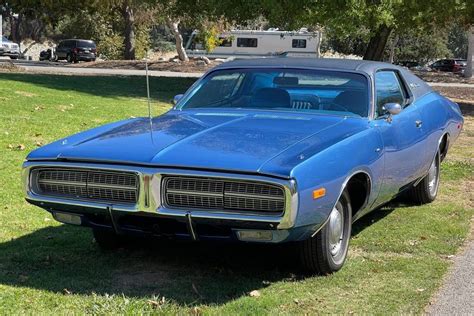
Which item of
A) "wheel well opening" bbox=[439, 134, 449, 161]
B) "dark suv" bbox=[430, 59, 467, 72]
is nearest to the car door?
"wheel well opening" bbox=[439, 134, 449, 161]

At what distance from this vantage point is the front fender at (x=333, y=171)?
4254mm

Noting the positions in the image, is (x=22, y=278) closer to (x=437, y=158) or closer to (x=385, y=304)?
(x=385, y=304)

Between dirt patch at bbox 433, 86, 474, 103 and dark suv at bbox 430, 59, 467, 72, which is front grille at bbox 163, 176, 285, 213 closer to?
dirt patch at bbox 433, 86, 474, 103

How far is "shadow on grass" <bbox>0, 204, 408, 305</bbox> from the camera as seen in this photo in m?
4.55

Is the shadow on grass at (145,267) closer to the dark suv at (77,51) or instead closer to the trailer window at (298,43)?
the dark suv at (77,51)

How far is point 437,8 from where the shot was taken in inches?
747

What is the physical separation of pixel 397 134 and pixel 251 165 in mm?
2049

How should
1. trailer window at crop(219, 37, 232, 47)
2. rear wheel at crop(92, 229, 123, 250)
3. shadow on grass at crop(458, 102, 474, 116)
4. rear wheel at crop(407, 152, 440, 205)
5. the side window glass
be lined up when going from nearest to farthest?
rear wheel at crop(92, 229, 123, 250)
the side window glass
rear wheel at crop(407, 152, 440, 205)
shadow on grass at crop(458, 102, 474, 116)
trailer window at crop(219, 37, 232, 47)

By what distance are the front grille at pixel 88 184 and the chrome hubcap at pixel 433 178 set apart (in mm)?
3878

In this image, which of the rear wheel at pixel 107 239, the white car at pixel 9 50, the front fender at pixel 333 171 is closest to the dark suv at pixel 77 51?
the white car at pixel 9 50

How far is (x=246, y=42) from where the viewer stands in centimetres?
5306

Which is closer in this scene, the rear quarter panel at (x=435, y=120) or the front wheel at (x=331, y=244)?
the front wheel at (x=331, y=244)

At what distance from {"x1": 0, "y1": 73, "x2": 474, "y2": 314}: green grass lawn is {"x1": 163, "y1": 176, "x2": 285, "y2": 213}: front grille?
593 millimetres

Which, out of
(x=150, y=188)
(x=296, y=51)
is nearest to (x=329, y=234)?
(x=150, y=188)
